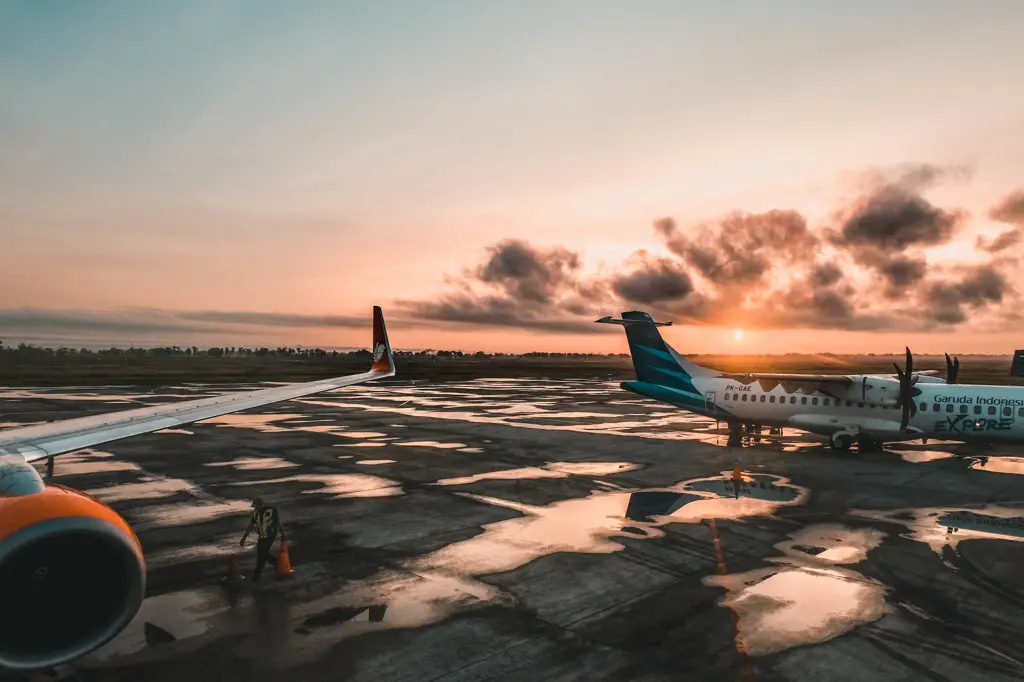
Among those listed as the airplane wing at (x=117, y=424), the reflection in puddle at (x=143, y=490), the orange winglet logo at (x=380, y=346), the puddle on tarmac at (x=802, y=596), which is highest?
the orange winglet logo at (x=380, y=346)

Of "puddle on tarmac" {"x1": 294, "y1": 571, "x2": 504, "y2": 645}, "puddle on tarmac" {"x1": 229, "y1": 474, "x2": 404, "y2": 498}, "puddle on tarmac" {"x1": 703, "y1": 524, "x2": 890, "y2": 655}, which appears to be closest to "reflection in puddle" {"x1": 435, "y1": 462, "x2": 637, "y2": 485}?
"puddle on tarmac" {"x1": 229, "y1": 474, "x2": 404, "y2": 498}

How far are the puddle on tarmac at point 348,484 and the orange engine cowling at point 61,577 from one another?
12930mm

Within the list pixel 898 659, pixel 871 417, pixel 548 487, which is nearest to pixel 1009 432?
pixel 871 417

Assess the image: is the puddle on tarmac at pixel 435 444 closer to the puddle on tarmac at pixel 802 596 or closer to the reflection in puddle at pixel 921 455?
the puddle on tarmac at pixel 802 596

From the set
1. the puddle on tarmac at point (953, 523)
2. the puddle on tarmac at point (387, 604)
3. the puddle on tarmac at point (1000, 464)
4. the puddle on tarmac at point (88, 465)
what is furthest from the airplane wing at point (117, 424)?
the puddle on tarmac at point (1000, 464)

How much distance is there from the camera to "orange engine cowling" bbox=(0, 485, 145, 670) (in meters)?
6.08

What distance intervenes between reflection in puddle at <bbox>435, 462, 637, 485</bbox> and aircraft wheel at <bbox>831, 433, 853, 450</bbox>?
428 inches

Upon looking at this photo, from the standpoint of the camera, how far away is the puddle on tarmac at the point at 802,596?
10.1m

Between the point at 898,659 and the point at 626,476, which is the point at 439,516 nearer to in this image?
the point at 626,476

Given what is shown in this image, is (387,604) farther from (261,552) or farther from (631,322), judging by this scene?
(631,322)

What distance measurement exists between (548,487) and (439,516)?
4.83 m

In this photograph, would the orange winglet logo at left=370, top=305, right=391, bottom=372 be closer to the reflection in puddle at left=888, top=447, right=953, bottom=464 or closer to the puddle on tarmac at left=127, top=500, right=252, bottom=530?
the puddle on tarmac at left=127, top=500, right=252, bottom=530

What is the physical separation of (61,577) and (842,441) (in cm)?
2973

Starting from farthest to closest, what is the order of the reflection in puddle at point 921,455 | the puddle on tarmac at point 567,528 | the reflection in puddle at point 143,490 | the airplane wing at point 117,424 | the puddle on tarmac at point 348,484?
the reflection in puddle at point 921,455
the puddle on tarmac at point 348,484
the reflection in puddle at point 143,490
the puddle on tarmac at point 567,528
the airplane wing at point 117,424
